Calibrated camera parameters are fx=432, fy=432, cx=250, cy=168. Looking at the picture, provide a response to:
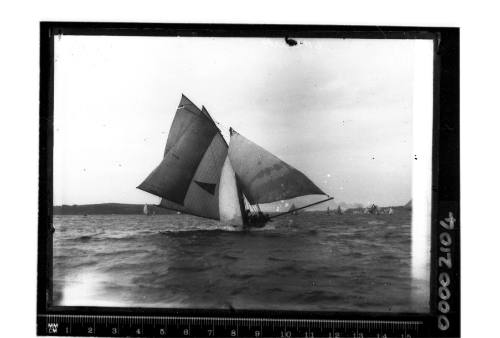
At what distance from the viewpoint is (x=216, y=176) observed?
5.91ft

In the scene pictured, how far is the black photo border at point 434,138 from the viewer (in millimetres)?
1661

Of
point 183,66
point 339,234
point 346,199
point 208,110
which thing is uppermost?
point 183,66

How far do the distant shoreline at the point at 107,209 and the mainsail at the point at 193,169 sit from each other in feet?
0.12

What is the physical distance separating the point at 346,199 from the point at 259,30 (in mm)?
741

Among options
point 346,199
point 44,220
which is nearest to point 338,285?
point 346,199

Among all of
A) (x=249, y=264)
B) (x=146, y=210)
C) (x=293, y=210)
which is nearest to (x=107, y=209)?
(x=146, y=210)

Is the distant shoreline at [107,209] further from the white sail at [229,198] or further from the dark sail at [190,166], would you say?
the white sail at [229,198]

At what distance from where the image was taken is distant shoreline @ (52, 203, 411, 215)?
5.61 ft

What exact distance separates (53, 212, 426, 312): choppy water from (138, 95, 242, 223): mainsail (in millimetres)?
75

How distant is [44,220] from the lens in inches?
67.9

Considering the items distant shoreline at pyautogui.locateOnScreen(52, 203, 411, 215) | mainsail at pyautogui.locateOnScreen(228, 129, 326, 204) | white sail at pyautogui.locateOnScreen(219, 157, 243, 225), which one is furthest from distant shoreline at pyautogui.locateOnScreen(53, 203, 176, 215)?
mainsail at pyautogui.locateOnScreen(228, 129, 326, 204)

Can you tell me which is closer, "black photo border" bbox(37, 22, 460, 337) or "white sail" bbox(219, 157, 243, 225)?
"black photo border" bbox(37, 22, 460, 337)

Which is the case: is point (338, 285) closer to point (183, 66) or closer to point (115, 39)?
point (183, 66)

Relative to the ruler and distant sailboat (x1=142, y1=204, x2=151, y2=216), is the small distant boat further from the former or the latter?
the ruler
